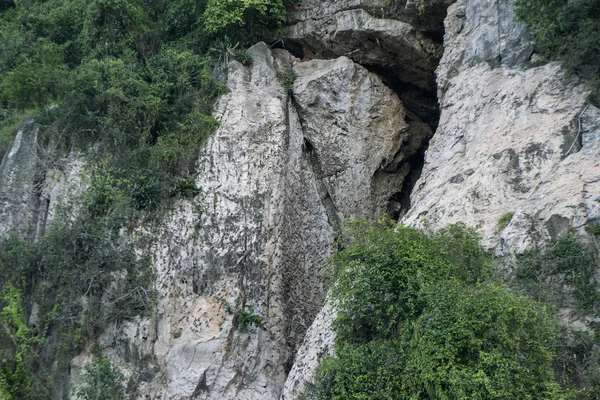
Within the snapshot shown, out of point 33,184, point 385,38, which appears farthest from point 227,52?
point 33,184

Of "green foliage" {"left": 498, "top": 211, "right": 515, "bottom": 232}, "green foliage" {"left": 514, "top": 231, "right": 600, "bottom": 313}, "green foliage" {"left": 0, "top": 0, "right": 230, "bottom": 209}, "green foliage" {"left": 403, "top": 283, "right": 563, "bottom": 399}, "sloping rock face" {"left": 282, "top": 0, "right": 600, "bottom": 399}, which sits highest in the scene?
"green foliage" {"left": 0, "top": 0, "right": 230, "bottom": 209}

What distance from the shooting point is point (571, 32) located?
11484 millimetres

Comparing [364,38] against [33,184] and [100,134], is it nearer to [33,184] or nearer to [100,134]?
[100,134]

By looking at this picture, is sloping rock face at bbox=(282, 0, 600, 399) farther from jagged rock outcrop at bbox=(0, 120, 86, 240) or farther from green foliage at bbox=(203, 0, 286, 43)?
jagged rock outcrop at bbox=(0, 120, 86, 240)

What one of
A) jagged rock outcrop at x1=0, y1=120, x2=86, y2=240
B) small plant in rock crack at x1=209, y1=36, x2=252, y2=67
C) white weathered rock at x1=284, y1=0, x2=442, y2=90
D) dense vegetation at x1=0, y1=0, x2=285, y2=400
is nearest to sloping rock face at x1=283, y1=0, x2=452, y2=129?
white weathered rock at x1=284, y1=0, x2=442, y2=90

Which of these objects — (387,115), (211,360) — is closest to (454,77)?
(387,115)

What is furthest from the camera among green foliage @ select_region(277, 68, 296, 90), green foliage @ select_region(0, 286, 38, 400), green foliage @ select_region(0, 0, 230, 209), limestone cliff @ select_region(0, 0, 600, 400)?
green foliage @ select_region(277, 68, 296, 90)

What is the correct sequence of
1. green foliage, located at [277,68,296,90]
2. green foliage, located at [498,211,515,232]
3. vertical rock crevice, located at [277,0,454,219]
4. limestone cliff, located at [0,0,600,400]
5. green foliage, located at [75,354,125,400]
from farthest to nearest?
green foliage, located at [277,68,296,90] < vertical rock crevice, located at [277,0,454,219] < green foliage, located at [75,354,125,400] < limestone cliff, located at [0,0,600,400] < green foliage, located at [498,211,515,232]

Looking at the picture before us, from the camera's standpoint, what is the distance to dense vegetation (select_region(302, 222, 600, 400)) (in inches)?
323

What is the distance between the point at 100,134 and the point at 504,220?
8.70 metres

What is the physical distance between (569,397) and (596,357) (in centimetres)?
91

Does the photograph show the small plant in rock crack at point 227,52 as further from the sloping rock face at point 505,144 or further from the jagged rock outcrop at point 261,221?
the sloping rock face at point 505,144

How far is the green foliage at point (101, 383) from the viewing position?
12180 mm

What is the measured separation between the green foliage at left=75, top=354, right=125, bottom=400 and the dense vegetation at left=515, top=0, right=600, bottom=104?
9.35 meters
